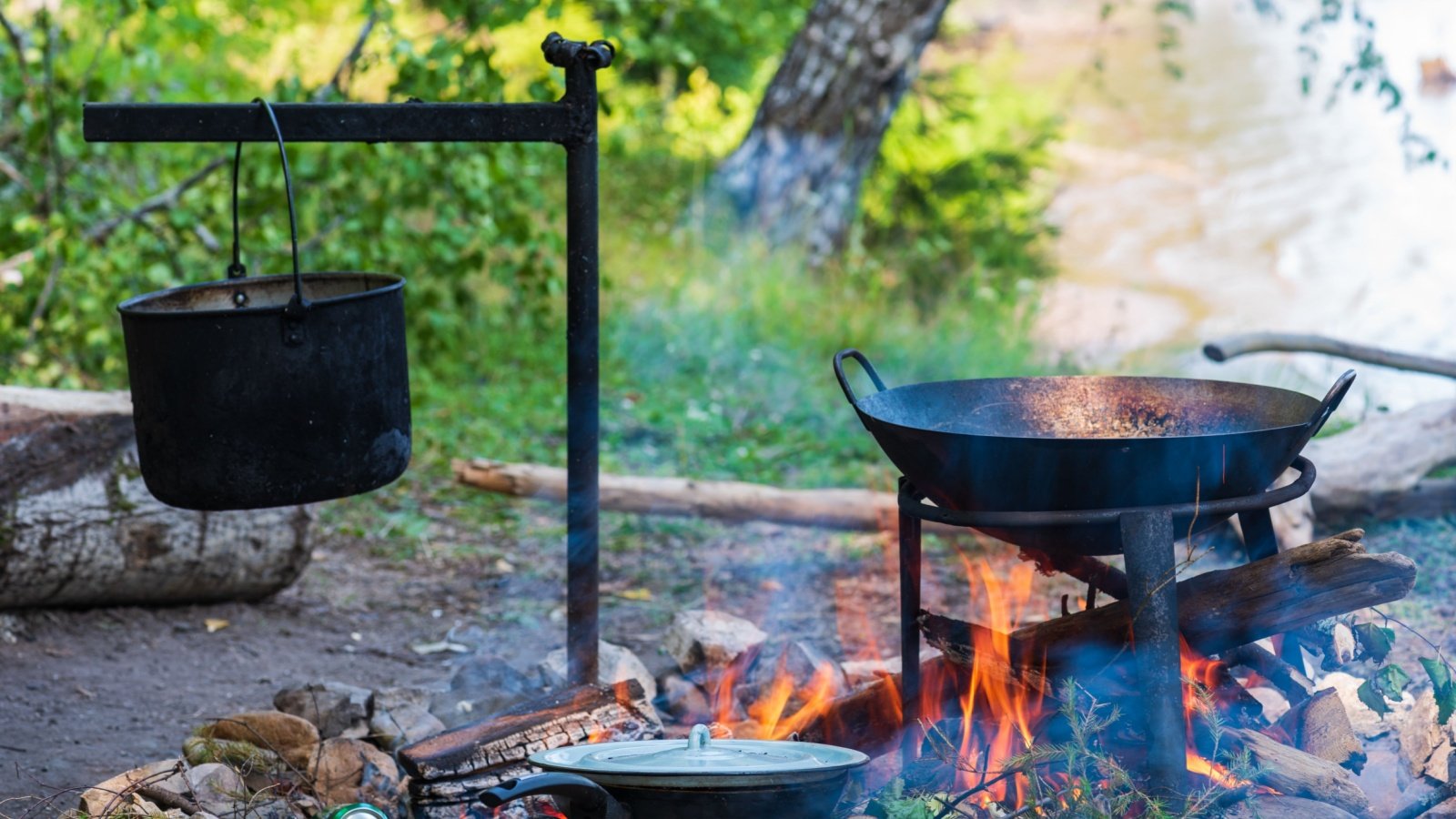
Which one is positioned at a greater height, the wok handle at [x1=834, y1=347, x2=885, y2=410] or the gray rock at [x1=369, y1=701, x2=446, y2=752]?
the wok handle at [x1=834, y1=347, x2=885, y2=410]

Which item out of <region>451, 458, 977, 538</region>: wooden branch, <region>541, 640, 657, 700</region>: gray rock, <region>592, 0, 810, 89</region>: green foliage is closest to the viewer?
<region>541, 640, 657, 700</region>: gray rock

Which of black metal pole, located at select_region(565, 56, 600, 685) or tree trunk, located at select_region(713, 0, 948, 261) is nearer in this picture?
black metal pole, located at select_region(565, 56, 600, 685)

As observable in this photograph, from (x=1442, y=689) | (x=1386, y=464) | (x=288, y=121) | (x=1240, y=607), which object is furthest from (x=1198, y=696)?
(x=1386, y=464)

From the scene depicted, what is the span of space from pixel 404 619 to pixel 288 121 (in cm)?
221

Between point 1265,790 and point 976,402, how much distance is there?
960 millimetres

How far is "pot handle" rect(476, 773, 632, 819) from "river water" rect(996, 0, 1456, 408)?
5299 mm

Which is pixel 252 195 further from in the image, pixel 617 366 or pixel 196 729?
pixel 196 729

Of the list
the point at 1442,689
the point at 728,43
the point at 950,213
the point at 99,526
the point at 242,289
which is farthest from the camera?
the point at 728,43

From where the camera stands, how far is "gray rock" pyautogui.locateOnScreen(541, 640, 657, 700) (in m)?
3.37

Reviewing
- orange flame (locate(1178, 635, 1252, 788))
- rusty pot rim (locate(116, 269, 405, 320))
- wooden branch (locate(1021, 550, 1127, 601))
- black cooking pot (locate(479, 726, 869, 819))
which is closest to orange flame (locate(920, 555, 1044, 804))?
wooden branch (locate(1021, 550, 1127, 601))

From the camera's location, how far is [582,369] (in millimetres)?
2844

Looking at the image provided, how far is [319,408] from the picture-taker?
245 cm

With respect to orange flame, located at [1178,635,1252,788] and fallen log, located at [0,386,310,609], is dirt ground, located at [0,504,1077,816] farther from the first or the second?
orange flame, located at [1178,635,1252,788]

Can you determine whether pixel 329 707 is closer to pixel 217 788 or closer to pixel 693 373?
pixel 217 788
